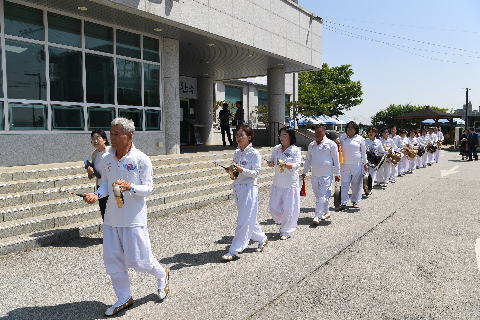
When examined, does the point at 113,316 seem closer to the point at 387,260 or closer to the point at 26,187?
the point at 387,260

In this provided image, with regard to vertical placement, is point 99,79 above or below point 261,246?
above

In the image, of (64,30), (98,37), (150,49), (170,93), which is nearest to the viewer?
(64,30)

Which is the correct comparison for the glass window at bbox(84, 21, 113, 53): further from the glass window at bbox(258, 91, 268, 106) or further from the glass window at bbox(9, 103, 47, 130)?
the glass window at bbox(258, 91, 268, 106)

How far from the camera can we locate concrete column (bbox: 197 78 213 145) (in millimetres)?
19797

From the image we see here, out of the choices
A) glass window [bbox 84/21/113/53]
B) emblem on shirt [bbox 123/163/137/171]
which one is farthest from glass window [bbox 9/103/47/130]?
emblem on shirt [bbox 123/163/137/171]

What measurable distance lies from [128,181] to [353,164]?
6312 millimetres

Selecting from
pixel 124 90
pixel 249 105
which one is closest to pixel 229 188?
pixel 124 90

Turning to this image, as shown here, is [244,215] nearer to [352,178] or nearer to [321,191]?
[321,191]

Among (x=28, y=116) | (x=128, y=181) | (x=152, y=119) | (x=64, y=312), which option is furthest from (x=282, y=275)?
(x=152, y=119)

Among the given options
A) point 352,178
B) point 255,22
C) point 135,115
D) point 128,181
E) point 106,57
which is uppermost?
point 255,22

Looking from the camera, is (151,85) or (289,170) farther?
(151,85)

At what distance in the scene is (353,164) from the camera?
8.79 metres

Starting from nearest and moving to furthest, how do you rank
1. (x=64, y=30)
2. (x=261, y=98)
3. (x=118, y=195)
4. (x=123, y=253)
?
(x=118, y=195) → (x=123, y=253) → (x=64, y=30) → (x=261, y=98)

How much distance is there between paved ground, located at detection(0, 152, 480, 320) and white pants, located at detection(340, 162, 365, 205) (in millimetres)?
1348
